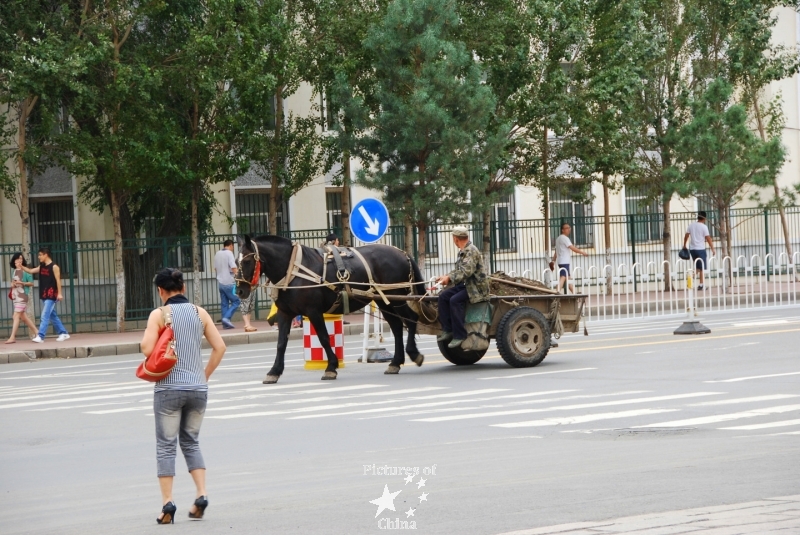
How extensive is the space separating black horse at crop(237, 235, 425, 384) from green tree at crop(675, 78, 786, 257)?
739 inches

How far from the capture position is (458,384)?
1614 cm

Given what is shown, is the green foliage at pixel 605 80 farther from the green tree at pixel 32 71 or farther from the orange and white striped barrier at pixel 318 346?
the orange and white striped barrier at pixel 318 346

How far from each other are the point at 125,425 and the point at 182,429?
501 centimetres

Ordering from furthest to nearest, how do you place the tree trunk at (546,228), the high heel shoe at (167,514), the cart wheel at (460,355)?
1. the tree trunk at (546,228)
2. the cart wheel at (460,355)
3. the high heel shoe at (167,514)

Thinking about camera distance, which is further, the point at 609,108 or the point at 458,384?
the point at 609,108

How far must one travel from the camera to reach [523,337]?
58.2ft

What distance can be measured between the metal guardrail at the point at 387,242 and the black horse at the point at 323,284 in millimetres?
10058

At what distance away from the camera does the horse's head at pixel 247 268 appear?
1731cm

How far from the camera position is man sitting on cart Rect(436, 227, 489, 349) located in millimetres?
17078

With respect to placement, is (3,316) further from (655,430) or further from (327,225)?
(655,430)

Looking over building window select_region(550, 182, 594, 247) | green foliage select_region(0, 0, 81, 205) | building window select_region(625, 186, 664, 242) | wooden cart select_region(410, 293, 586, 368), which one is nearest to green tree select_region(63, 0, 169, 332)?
green foliage select_region(0, 0, 81, 205)

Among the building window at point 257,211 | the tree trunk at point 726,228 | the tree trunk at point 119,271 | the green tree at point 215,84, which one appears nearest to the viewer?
the green tree at point 215,84

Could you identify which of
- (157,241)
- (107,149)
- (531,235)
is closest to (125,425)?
(107,149)

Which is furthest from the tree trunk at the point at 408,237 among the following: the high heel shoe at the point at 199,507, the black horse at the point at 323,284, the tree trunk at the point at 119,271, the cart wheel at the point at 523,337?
the high heel shoe at the point at 199,507
